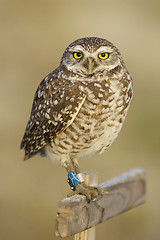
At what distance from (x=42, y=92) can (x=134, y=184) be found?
961mm

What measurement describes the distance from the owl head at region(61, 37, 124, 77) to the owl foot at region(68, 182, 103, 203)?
71 cm

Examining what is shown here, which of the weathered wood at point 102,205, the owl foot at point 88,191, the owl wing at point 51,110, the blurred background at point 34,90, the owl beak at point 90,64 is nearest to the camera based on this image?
the weathered wood at point 102,205

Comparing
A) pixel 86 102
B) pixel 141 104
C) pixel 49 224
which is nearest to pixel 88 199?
pixel 86 102

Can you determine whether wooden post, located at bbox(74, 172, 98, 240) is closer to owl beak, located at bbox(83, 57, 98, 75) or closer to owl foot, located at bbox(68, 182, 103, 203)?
owl foot, located at bbox(68, 182, 103, 203)

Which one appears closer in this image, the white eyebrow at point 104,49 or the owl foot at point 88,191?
the owl foot at point 88,191

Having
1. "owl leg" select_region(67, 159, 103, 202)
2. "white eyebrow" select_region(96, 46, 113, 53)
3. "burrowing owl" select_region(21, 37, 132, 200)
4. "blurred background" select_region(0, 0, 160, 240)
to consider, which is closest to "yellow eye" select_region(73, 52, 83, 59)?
"burrowing owl" select_region(21, 37, 132, 200)

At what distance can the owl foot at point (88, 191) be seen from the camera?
2.90 meters

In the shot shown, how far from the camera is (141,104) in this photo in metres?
6.38

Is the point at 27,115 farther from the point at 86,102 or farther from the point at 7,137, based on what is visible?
the point at 86,102

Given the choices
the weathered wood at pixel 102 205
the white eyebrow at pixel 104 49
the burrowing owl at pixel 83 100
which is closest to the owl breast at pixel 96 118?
the burrowing owl at pixel 83 100

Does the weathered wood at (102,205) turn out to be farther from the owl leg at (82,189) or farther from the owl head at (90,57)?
the owl head at (90,57)

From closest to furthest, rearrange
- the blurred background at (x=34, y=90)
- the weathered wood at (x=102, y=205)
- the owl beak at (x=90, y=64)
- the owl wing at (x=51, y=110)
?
the weathered wood at (x=102, y=205) → the owl beak at (x=90, y=64) → the owl wing at (x=51, y=110) → the blurred background at (x=34, y=90)

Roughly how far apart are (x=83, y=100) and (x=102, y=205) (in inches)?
26.8

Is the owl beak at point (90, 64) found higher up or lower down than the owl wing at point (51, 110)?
higher up
